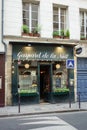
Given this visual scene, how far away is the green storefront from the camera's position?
18.3 m

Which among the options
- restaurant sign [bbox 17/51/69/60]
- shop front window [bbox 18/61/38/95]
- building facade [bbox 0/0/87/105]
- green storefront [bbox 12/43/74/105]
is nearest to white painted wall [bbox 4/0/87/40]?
building facade [bbox 0/0/87/105]

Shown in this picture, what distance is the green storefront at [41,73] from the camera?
18.3 metres

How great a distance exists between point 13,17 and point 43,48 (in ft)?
8.29

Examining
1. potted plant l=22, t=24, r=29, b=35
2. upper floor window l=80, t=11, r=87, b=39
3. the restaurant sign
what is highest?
upper floor window l=80, t=11, r=87, b=39

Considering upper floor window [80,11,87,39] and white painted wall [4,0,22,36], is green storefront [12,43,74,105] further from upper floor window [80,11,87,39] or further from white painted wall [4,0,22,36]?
upper floor window [80,11,87,39]

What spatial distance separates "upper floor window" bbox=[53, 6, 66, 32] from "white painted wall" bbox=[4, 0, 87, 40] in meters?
0.42

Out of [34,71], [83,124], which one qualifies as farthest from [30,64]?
[83,124]

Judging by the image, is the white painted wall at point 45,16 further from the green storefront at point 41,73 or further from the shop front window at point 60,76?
the shop front window at point 60,76

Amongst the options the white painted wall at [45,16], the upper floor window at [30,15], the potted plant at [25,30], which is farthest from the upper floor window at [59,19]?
the potted plant at [25,30]

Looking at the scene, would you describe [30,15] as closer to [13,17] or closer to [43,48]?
[13,17]

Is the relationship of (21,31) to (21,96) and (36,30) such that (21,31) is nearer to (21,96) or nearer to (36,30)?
(36,30)

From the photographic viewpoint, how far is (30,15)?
19172mm

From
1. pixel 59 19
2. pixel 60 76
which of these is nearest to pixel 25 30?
pixel 59 19

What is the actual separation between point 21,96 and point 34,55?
8.14 ft
